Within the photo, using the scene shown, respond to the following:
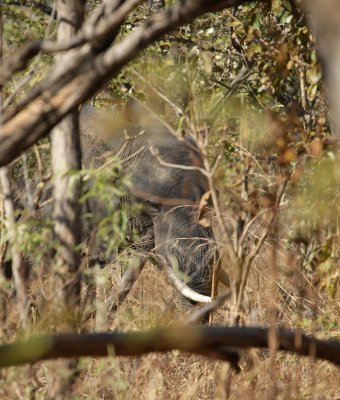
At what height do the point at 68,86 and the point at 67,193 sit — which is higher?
the point at 67,193

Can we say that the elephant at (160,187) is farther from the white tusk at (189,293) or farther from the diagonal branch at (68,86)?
the diagonal branch at (68,86)

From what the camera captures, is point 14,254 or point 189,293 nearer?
point 14,254

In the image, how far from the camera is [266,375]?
3.89m

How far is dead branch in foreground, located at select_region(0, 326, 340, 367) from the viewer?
2100 mm

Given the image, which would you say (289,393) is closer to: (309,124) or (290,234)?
(309,124)

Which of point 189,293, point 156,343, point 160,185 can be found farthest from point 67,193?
point 160,185

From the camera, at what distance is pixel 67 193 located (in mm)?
4332

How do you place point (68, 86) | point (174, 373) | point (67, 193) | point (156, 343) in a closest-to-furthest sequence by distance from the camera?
point (156, 343) < point (68, 86) < point (67, 193) < point (174, 373)

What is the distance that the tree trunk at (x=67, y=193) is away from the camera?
4074mm

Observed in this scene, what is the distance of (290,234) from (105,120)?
2666 mm

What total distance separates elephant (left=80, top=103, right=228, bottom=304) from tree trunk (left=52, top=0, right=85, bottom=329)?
342 cm

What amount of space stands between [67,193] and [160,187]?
4.87 m

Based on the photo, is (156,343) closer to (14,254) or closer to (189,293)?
(14,254)

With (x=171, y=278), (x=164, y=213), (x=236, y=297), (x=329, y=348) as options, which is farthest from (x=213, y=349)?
(x=164, y=213)
